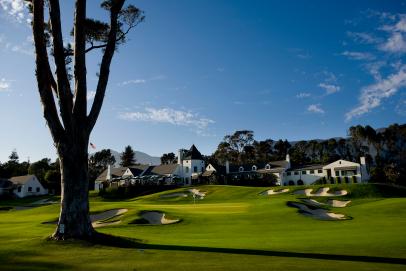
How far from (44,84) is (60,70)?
2.59 feet

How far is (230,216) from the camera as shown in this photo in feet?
89.8

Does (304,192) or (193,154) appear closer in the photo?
(304,192)

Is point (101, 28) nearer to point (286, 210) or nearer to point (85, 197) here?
point (85, 197)

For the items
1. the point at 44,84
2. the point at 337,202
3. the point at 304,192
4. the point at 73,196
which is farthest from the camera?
the point at 304,192

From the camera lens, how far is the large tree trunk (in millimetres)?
14086

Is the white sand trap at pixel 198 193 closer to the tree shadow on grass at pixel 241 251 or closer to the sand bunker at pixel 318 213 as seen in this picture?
the sand bunker at pixel 318 213

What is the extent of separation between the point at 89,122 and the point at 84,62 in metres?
2.32

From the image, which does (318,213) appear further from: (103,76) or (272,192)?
(272,192)

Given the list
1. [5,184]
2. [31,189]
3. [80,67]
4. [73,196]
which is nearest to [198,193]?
[31,189]

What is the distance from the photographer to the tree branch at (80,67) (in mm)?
14805

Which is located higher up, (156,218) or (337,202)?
(156,218)

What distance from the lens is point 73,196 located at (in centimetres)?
1427

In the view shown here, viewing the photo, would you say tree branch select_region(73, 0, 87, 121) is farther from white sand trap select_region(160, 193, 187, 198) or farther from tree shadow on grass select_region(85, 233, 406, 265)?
white sand trap select_region(160, 193, 187, 198)

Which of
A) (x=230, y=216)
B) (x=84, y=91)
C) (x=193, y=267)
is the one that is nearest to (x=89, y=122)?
(x=84, y=91)
